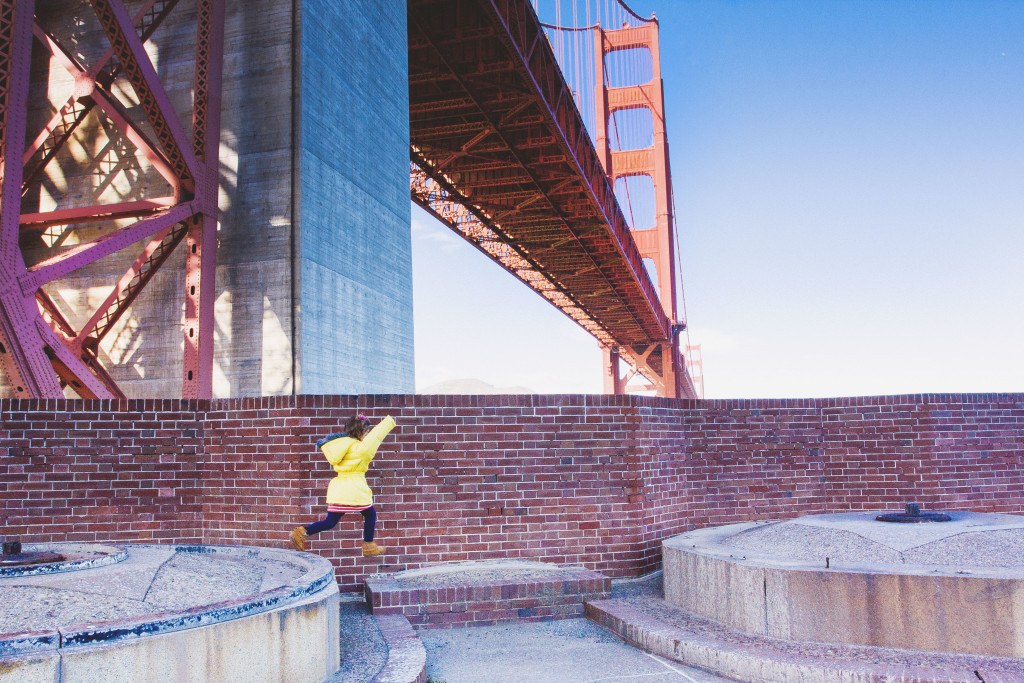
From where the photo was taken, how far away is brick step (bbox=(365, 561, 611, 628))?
5.23m

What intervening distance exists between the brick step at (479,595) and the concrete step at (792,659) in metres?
0.55

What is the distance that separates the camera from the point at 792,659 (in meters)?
4.10

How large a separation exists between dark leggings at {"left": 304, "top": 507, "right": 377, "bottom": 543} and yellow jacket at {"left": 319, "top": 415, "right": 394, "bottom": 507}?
0.09m

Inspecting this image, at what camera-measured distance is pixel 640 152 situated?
1747 inches

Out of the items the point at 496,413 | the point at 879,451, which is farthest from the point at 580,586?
the point at 879,451

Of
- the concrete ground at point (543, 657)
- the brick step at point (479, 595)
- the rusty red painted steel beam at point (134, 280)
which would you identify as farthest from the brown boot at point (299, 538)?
the rusty red painted steel beam at point (134, 280)

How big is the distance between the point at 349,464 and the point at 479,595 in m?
1.16

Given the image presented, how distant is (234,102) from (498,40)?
851 centimetres

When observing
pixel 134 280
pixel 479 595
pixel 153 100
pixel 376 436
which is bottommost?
pixel 479 595

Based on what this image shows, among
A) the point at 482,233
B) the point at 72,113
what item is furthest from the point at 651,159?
the point at 72,113

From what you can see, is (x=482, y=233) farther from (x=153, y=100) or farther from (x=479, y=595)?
(x=479, y=595)

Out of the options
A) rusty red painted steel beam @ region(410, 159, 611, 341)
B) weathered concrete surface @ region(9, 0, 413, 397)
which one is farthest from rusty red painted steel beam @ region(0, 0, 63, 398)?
rusty red painted steel beam @ region(410, 159, 611, 341)

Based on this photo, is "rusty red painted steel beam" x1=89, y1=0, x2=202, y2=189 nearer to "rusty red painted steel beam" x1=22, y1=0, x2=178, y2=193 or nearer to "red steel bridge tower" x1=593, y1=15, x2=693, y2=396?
"rusty red painted steel beam" x1=22, y1=0, x2=178, y2=193

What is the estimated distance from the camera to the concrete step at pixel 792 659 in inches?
152
